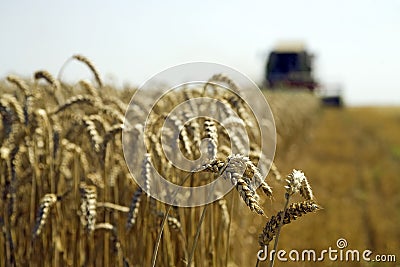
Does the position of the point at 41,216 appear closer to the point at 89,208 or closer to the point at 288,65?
the point at 89,208

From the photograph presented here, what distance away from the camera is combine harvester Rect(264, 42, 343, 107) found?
3360cm

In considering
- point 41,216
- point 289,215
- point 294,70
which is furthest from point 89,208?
point 294,70

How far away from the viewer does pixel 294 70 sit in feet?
122

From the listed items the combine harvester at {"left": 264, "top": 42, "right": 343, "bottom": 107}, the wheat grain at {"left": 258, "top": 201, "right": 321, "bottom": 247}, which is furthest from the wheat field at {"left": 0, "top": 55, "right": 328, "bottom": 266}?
the combine harvester at {"left": 264, "top": 42, "right": 343, "bottom": 107}

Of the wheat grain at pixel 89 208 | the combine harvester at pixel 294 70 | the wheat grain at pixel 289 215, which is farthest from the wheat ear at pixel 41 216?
the combine harvester at pixel 294 70

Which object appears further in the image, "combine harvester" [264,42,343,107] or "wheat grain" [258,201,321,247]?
"combine harvester" [264,42,343,107]

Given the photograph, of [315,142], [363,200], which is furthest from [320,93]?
[363,200]

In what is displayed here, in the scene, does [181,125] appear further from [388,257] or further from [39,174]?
[388,257]

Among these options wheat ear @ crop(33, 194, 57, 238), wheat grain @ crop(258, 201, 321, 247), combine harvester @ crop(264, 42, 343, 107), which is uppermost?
combine harvester @ crop(264, 42, 343, 107)

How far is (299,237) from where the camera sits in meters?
4.79

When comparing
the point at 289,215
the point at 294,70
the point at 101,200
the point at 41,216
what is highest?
the point at 294,70

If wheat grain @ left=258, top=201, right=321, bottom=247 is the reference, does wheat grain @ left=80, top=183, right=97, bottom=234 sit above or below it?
above

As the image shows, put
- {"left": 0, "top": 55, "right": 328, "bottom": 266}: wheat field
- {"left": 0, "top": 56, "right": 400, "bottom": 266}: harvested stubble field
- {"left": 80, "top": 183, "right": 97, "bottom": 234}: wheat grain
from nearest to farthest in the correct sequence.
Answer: {"left": 0, "top": 56, "right": 400, "bottom": 266}: harvested stubble field
{"left": 80, "top": 183, "right": 97, "bottom": 234}: wheat grain
{"left": 0, "top": 55, "right": 328, "bottom": 266}: wheat field

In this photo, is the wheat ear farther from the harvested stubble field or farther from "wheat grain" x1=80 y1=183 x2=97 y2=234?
"wheat grain" x1=80 y1=183 x2=97 y2=234
